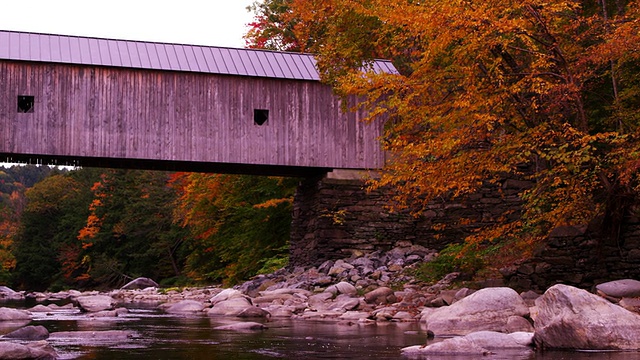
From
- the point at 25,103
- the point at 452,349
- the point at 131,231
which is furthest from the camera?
the point at 131,231

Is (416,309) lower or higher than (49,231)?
lower

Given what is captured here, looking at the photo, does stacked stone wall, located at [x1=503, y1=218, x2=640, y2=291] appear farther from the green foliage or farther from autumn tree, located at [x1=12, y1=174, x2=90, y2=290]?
autumn tree, located at [x1=12, y1=174, x2=90, y2=290]

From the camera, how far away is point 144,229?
36969mm

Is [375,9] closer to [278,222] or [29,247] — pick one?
[278,222]

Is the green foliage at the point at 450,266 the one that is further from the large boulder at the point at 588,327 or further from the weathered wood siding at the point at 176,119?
the large boulder at the point at 588,327

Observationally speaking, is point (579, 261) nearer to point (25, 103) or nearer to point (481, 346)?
point (481, 346)

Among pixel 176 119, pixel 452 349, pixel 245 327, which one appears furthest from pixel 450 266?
pixel 452 349

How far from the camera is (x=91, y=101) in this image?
55.3ft

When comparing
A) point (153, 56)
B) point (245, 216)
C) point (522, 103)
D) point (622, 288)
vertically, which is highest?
point (153, 56)

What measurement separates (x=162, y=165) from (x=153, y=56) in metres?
2.38

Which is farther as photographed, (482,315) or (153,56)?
(153,56)

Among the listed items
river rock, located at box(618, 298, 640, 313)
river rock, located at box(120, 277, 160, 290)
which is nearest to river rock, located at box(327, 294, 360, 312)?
river rock, located at box(618, 298, 640, 313)

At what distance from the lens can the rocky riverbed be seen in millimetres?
7004

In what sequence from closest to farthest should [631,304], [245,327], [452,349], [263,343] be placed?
[452,349] → [263,343] → [631,304] → [245,327]
